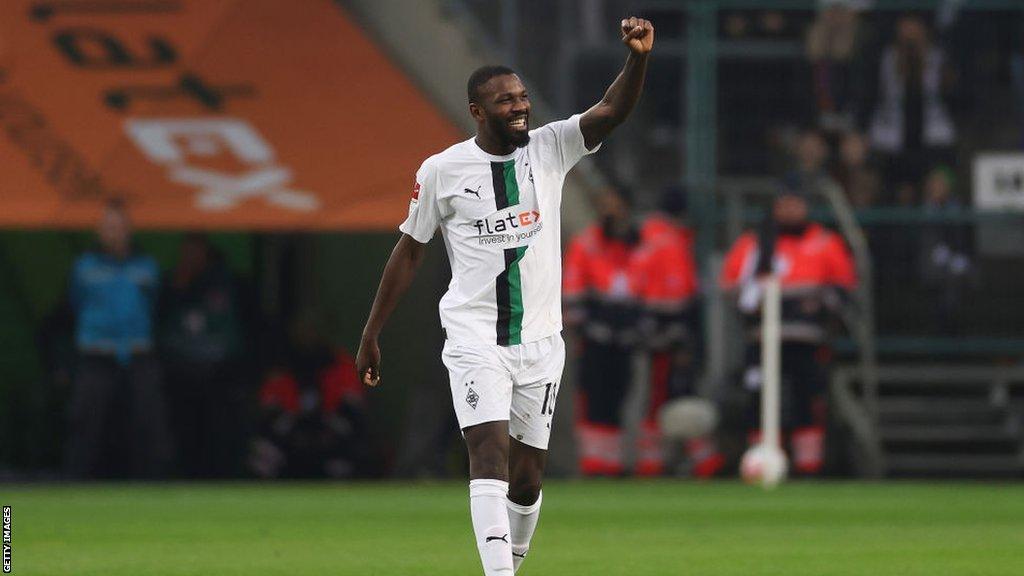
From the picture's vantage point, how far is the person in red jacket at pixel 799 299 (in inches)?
688

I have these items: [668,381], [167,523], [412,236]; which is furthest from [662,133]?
[412,236]

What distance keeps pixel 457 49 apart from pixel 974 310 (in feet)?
17.3

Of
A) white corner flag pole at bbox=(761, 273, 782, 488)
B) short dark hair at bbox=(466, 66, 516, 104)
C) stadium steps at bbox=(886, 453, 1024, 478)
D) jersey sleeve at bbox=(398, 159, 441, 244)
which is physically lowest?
stadium steps at bbox=(886, 453, 1024, 478)

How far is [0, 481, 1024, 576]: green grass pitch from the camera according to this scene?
34.6 feet

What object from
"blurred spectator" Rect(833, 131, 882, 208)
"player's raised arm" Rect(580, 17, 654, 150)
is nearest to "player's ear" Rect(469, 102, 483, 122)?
"player's raised arm" Rect(580, 17, 654, 150)

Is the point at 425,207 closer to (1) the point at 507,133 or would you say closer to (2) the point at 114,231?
(1) the point at 507,133

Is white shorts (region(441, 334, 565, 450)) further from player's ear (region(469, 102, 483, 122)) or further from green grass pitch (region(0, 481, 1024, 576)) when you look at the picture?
green grass pitch (region(0, 481, 1024, 576))

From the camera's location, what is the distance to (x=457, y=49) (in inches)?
762

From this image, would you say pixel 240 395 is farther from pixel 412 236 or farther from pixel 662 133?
pixel 412 236

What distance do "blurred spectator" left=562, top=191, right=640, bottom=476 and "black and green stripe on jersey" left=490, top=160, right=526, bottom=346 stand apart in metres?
9.91

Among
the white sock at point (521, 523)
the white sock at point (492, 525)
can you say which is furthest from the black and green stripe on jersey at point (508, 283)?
the white sock at point (521, 523)

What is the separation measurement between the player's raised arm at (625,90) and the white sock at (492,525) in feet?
4.77

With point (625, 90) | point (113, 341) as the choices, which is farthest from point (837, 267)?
point (625, 90)

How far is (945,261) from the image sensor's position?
20.0 meters
